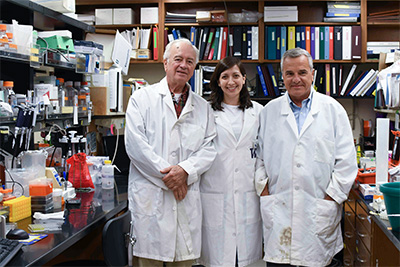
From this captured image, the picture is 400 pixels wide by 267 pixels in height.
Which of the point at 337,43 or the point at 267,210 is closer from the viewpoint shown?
the point at 267,210

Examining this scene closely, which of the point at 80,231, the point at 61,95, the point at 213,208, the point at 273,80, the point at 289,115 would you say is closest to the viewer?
the point at 80,231

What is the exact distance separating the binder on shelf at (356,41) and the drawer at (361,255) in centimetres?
207

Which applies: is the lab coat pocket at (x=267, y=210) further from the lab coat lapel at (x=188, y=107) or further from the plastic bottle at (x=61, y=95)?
the plastic bottle at (x=61, y=95)

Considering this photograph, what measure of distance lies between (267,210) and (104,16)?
3080 mm

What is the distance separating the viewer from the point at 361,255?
9.29 feet

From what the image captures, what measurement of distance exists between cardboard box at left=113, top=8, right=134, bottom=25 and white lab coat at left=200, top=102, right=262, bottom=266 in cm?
252

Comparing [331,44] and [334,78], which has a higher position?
[331,44]

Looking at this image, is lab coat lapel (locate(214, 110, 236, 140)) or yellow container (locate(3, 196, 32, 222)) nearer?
yellow container (locate(3, 196, 32, 222))

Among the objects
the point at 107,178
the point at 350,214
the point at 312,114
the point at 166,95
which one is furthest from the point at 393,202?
the point at 107,178

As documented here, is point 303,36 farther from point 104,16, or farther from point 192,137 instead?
point 192,137

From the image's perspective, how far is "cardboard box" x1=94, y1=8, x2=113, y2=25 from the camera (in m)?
4.53

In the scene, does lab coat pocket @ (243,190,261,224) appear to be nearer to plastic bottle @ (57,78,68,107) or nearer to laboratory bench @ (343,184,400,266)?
laboratory bench @ (343,184,400,266)

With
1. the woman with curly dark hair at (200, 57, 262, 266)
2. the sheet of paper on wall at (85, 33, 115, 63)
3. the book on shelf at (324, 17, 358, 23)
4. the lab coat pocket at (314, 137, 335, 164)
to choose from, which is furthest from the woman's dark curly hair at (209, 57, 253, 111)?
the book on shelf at (324, 17, 358, 23)

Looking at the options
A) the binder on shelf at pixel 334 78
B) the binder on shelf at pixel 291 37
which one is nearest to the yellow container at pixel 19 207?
the binder on shelf at pixel 291 37
